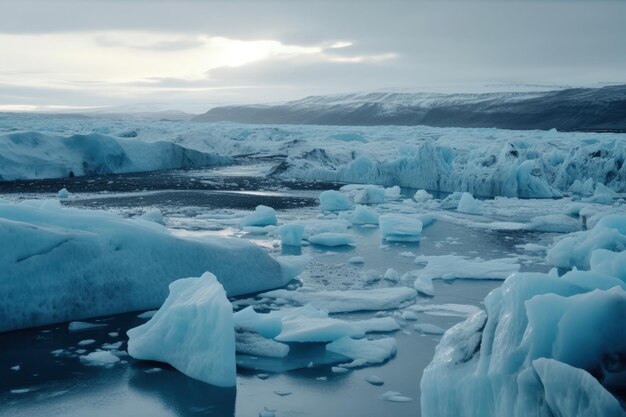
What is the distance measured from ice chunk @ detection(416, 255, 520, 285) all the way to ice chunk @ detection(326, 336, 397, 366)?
192 centimetres

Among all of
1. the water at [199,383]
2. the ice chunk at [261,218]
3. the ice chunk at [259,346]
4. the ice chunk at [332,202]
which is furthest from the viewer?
the ice chunk at [332,202]

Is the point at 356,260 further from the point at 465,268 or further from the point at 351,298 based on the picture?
the point at 351,298

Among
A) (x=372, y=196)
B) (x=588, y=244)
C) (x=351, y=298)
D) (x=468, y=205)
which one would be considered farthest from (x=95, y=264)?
(x=372, y=196)

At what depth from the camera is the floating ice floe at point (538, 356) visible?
252 cm

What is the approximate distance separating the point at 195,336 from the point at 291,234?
Answer: 4280 mm

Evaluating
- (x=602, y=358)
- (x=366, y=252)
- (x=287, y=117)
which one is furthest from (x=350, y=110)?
(x=602, y=358)

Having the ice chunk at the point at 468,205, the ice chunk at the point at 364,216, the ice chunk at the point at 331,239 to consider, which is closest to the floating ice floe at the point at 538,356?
the ice chunk at the point at 331,239

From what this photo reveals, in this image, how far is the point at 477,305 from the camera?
5824 mm

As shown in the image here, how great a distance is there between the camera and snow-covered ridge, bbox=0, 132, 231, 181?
56.5ft

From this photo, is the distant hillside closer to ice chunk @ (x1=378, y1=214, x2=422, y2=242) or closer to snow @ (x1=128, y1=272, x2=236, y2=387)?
ice chunk @ (x1=378, y1=214, x2=422, y2=242)

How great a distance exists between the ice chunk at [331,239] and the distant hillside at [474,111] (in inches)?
1947

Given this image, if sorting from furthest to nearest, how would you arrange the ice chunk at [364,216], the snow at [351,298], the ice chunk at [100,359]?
the ice chunk at [364,216] → the snow at [351,298] → the ice chunk at [100,359]

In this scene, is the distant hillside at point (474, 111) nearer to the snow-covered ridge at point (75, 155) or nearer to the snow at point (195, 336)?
the snow-covered ridge at point (75, 155)

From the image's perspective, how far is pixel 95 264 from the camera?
5453mm
